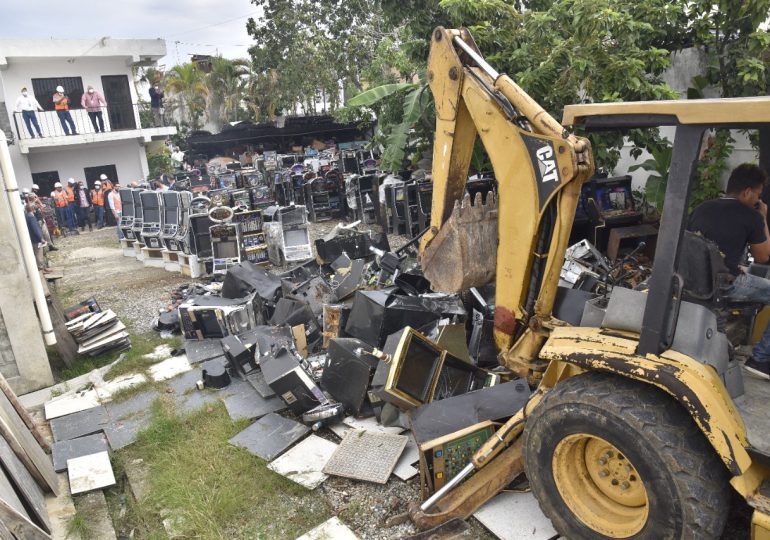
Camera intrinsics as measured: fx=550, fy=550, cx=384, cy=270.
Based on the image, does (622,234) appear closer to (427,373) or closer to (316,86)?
(427,373)

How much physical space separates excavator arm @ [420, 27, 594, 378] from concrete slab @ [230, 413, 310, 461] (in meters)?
2.06

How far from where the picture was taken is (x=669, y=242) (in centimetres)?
293

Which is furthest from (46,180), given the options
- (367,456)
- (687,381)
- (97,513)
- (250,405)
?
(687,381)

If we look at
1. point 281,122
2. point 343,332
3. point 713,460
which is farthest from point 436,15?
point 281,122

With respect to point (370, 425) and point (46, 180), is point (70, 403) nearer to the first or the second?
point (370, 425)

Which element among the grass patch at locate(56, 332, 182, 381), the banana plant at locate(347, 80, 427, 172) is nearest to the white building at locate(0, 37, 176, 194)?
the banana plant at locate(347, 80, 427, 172)

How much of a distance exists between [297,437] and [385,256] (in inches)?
145

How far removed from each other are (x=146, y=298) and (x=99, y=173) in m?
15.8

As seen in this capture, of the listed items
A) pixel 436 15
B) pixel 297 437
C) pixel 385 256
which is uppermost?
pixel 436 15

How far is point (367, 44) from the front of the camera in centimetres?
2503

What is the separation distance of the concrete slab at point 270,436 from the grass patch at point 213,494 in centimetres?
9

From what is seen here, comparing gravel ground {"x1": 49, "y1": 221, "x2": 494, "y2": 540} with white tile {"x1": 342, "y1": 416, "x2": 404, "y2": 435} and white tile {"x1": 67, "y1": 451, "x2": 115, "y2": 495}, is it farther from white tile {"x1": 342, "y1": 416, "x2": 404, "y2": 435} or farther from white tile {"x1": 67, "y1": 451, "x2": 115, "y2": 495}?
white tile {"x1": 67, "y1": 451, "x2": 115, "y2": 495}

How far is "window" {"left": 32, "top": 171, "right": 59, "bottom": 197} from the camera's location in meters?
22.1

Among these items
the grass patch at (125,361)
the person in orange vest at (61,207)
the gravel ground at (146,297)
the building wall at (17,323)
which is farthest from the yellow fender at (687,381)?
the person in orange vest at (61,207)
